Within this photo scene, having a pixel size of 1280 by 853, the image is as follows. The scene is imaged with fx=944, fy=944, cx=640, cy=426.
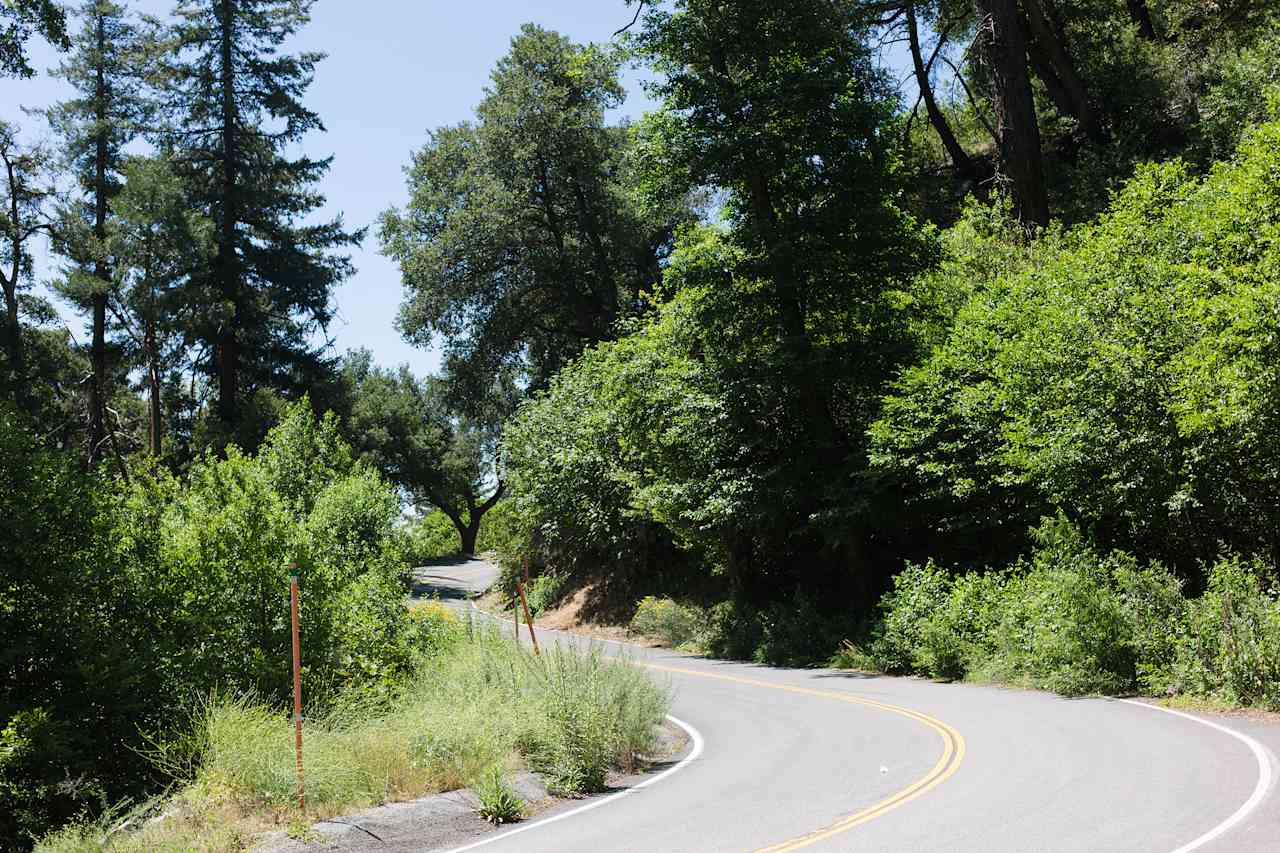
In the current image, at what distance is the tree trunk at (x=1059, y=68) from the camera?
30.1 metres

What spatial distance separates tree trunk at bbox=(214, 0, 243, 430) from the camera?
130 ft

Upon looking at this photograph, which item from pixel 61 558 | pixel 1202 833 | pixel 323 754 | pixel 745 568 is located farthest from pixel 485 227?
pixel 1202 833

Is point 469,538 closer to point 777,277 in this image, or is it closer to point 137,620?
point 777,277

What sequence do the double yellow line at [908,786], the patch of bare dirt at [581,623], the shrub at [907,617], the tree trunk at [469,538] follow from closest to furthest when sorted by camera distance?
the double yellow line at [908,786] < the shrub at [907,617] < the patch of bare dirt at [581,623] < the tree trunk at [469,538]

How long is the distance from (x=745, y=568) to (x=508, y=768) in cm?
1788

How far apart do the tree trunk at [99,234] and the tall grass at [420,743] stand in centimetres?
3024

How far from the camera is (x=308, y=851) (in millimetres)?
7938

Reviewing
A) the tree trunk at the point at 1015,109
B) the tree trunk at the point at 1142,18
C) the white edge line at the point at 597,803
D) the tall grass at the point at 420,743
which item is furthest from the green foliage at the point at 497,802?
the tree trunk at the point at 1142,18

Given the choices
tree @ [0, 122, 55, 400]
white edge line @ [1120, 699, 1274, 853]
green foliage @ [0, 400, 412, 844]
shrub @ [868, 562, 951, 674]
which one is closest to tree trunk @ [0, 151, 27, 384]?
tree @ [0, 122, 55, 400]

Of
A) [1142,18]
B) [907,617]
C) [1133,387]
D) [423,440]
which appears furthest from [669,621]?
[423,440]

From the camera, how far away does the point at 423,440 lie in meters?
70.1

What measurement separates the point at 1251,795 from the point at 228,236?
40555mm

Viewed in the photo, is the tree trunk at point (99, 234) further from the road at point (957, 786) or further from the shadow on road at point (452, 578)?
the road at point (957, 786)

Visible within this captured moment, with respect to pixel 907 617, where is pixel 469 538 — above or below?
above
